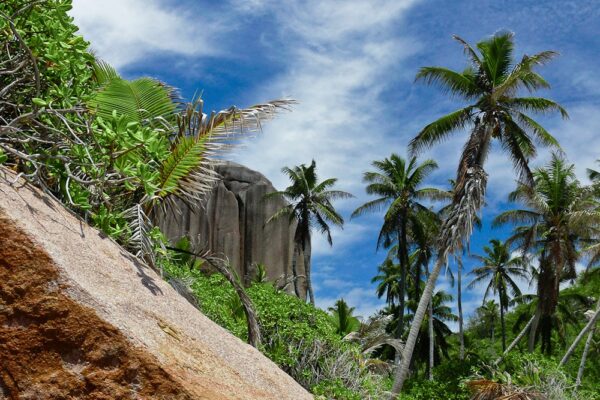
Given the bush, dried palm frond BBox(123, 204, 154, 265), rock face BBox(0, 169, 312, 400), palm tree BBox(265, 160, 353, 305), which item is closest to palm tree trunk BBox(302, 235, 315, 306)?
palm tree BBox(265, 160, 353, 305)

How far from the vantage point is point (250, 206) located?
38.7m

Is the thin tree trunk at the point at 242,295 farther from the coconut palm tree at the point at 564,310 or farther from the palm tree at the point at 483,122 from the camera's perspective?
the coconut palm tree at the point at 564,310

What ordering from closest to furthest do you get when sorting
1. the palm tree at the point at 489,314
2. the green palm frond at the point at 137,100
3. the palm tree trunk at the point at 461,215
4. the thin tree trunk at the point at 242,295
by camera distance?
1. the green palm frond at the point at 137,100
2. the thin tree trunk at the point at 242,295
3. the palm tree trunk at the point at 461,215
4. the palm tree at the point at 489,314

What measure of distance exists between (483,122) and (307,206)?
48.3 feet

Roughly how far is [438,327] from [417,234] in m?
14.0

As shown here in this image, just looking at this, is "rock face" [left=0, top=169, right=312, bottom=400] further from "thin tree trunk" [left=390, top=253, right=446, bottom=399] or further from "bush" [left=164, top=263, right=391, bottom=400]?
"thin tree trunk" [left=390, top=253, right=446, bottom=399]

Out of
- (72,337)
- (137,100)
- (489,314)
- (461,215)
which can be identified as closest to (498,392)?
(461,215)

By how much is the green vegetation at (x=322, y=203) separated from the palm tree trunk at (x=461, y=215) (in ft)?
0.17

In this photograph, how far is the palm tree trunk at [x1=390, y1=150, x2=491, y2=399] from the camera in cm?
2494

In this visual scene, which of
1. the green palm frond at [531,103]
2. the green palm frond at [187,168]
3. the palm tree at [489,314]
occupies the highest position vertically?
the palm tree at [489,314]

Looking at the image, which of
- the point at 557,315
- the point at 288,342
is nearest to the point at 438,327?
the point at 557,315

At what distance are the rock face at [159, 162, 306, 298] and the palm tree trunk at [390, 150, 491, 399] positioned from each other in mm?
11343

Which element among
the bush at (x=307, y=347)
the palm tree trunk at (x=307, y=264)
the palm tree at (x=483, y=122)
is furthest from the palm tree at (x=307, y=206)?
the bush at (x=307, y=347)

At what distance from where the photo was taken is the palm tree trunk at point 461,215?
24.9 metres
